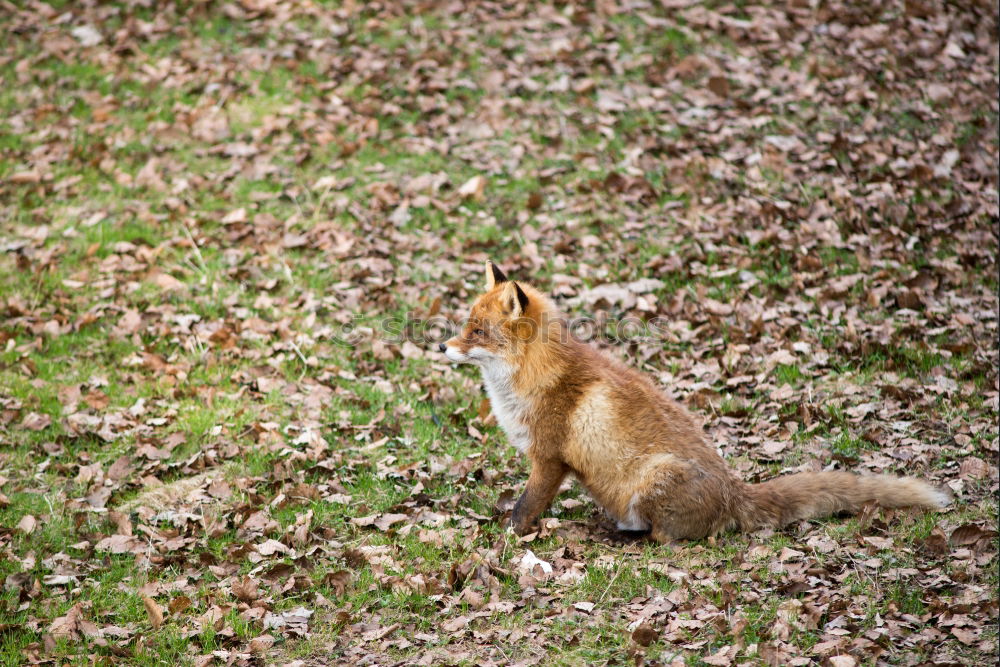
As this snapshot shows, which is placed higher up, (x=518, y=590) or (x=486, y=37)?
(x=486, y=37)

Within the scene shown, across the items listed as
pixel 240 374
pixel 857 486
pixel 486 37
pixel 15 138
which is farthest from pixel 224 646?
pixel 486 37

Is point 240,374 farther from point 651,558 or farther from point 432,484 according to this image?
point 651,558

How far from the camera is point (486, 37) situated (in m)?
14.2

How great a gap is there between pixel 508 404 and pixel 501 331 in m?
0.57

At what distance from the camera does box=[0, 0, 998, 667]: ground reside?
5617mm

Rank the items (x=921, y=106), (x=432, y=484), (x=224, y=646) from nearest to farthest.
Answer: (x=224, y=646), (x=432, y=484), (x=921, y=106)

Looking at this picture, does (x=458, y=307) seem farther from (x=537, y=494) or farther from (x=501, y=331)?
(x=537, y=494)

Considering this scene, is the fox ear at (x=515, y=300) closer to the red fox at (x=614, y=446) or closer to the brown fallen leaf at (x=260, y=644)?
Answer: the red fox at (x=614, y=446)

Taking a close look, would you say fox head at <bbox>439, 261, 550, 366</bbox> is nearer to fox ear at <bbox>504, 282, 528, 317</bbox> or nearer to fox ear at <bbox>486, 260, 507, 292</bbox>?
fox ear at <bbox>504, 282, 528, 317</bbox>

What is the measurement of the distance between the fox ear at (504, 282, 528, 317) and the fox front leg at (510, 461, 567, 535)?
1.18 metres

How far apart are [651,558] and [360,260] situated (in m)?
5.80

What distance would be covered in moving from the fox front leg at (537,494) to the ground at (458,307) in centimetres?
17

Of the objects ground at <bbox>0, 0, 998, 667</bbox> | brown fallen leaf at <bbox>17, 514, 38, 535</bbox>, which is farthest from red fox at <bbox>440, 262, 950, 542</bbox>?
brown fallen leaf at <bbox>17, 514, 38, 535</bbox>
